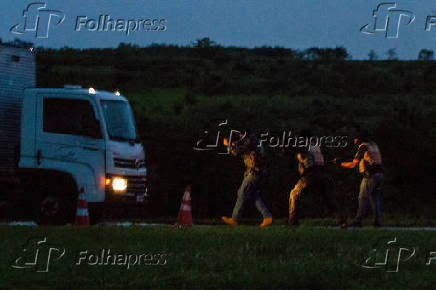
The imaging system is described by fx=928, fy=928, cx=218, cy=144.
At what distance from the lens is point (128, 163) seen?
18.9 meters

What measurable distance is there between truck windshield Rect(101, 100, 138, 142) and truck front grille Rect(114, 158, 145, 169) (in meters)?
0.43

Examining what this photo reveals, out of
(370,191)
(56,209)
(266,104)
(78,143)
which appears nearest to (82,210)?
(56,209)

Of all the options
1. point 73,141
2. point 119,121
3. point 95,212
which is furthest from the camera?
point 95,212

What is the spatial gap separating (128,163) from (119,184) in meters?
0.50

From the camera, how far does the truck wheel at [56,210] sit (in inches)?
733

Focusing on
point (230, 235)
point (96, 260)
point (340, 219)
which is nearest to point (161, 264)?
point (96, 260)

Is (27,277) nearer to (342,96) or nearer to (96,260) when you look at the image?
(96,260)

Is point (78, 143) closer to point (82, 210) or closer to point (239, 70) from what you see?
point (82, 210)

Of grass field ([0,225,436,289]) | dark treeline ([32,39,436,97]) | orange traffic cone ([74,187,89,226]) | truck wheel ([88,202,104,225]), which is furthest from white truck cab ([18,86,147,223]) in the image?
dark treeline ([32,39,436,97])
